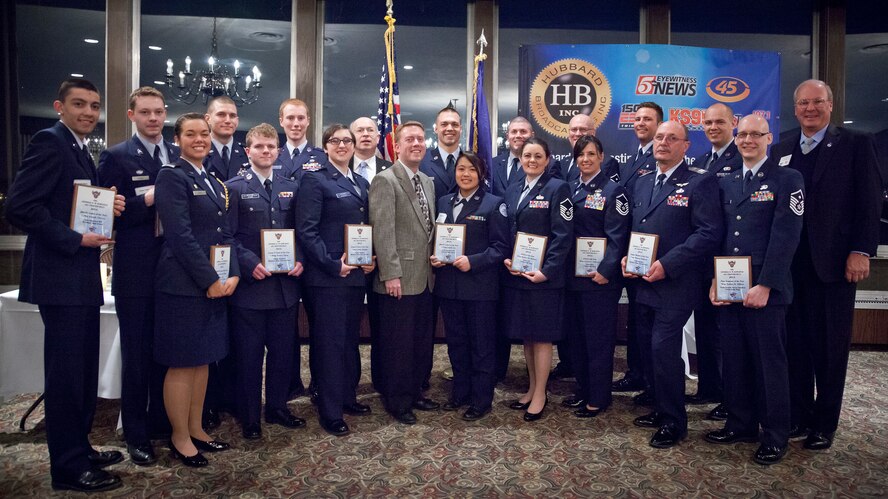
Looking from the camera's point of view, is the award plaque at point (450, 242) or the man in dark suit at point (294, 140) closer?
the award plaque at point (450, 242)

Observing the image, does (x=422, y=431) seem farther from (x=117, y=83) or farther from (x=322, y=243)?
(x=117, y=83)

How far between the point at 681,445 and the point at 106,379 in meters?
2.87

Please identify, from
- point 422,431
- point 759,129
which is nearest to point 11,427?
point 422,431

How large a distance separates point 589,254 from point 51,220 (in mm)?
2521

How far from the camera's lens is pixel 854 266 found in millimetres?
2865

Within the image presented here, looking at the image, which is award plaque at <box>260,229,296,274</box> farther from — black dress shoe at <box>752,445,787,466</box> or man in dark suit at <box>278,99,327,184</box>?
black dress shoe at <box>752,445,787,466</box>

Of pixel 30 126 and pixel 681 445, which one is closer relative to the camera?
pixel 681 445

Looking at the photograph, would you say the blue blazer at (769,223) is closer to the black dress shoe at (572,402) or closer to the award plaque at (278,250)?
the black dress shoe at (572,402)

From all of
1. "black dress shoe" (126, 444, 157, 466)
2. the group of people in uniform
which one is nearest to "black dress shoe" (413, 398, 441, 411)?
the group of people in uniform

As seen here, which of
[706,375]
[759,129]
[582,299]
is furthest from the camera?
[706,375]

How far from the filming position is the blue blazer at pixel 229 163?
3443 mm

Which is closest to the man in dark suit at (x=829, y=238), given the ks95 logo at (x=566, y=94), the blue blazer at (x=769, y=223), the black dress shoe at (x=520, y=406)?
the blue blazer at (x=769, y=223)

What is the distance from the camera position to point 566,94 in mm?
5301

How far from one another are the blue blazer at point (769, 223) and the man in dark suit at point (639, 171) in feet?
2.10
